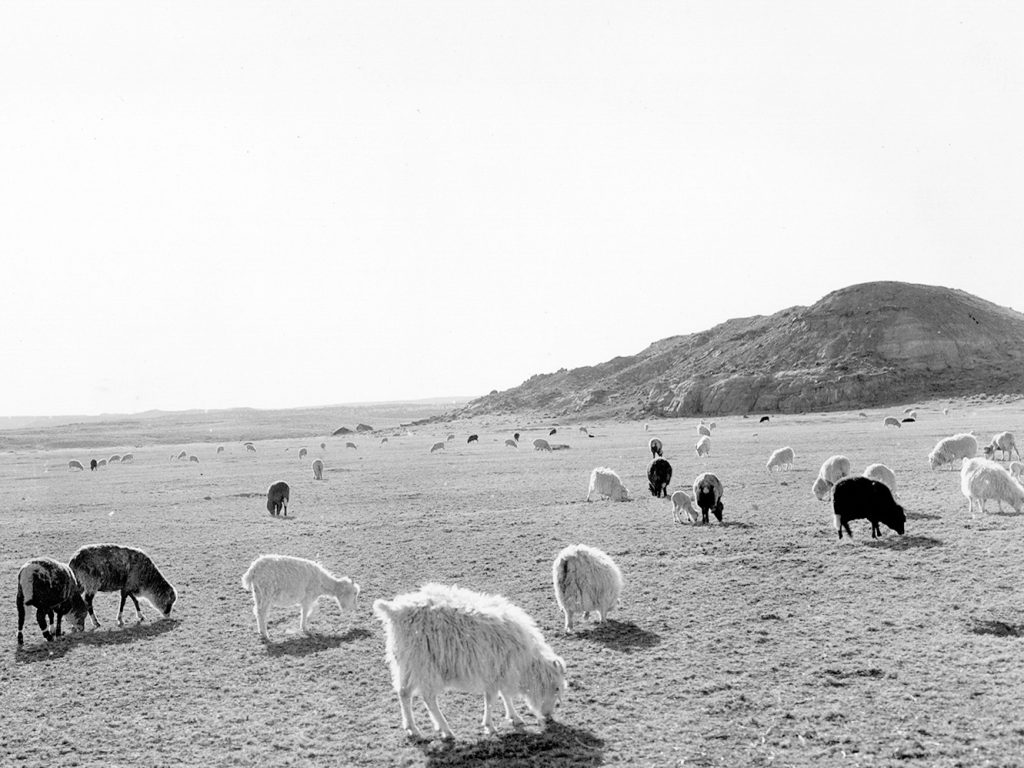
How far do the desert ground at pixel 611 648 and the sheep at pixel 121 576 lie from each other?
1.78 feet

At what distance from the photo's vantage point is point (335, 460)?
181ft

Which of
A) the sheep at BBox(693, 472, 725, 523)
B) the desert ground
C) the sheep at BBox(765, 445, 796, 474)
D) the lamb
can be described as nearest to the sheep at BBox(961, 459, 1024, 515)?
the desert ground

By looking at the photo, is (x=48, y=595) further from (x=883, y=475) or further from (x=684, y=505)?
(x=883, y=475)

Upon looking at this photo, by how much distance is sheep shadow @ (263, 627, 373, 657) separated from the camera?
1195cm

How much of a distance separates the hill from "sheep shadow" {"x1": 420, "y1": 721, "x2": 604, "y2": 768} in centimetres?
8822

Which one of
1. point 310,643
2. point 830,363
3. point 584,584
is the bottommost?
point 310,643

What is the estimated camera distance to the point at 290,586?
1322 centimetres

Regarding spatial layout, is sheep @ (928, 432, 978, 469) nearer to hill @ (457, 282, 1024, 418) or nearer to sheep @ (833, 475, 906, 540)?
sheep @ (833, 475, 906, 540)

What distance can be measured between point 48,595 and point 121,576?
1.53 meters

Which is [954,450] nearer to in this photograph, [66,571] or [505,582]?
[505,582]

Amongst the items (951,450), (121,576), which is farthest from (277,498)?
(951,450)

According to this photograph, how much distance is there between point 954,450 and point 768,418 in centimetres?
5196

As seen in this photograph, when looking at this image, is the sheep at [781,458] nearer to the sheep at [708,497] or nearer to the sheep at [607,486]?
the sheep at [607,486]

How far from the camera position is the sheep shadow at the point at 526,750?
771 centimetres
